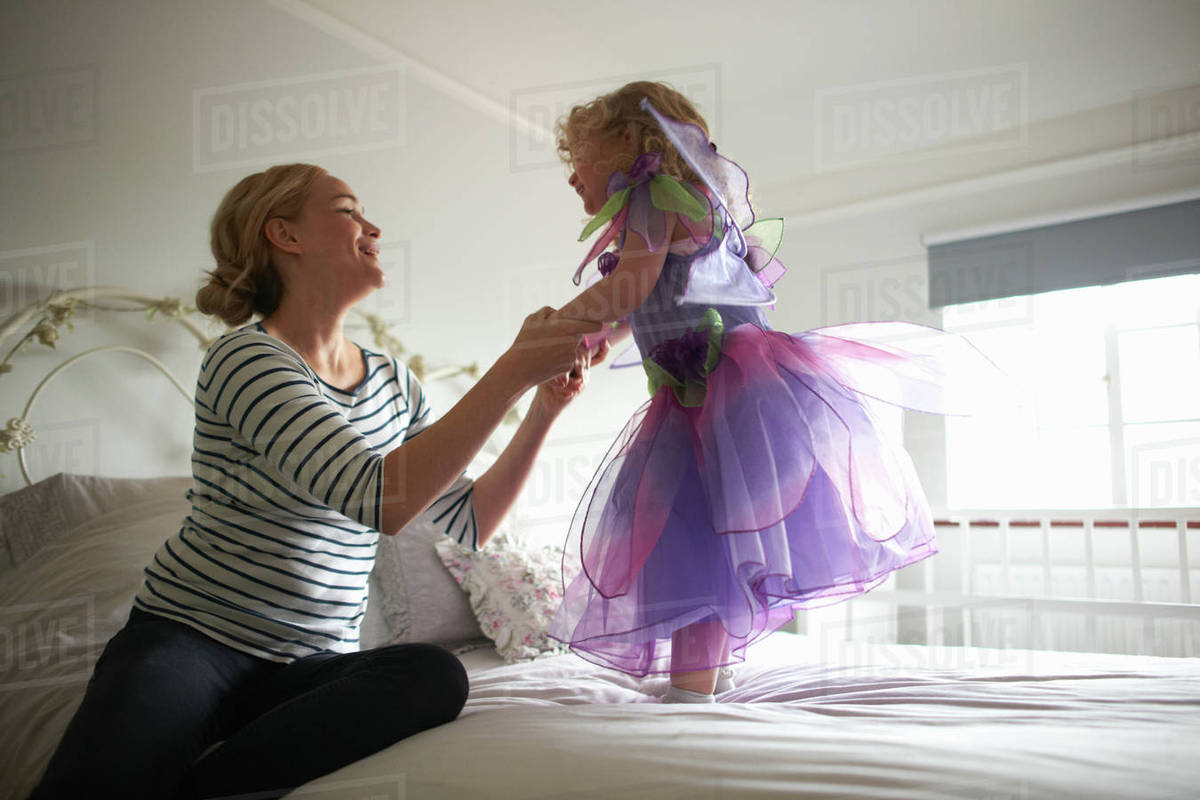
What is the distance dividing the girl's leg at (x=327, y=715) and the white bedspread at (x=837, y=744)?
0.09 ft

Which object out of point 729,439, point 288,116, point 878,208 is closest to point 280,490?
point 729,439

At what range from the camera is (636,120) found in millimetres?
1443

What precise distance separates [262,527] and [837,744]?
0.81m

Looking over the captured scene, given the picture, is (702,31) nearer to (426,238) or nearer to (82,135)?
(426,238)

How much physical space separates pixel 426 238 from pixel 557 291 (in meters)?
0.76

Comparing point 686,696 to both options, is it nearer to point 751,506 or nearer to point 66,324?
point 751,506

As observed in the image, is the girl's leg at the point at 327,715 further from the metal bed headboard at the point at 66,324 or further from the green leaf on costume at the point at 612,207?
the metal bed headboard at the point at 66,324

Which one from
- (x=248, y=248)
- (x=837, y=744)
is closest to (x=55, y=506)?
(x=248, y=248)

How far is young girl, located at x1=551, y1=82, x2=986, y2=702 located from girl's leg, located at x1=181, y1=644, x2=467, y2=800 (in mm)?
212

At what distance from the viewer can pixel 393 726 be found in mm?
1021

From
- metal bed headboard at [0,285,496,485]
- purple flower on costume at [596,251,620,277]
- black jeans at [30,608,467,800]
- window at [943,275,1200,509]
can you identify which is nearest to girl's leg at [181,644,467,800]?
black jeans at [30,608,467,800]

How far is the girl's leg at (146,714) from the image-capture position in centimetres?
88

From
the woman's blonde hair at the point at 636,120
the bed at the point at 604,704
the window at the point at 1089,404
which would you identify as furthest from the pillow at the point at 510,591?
the window at the point at 1089,404

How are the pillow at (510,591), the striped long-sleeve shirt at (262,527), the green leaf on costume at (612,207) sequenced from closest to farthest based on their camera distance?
the striped long-sleeve shirt at (262,527), the green leaf on costume at (612,207), the pillow at (510,591)
